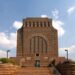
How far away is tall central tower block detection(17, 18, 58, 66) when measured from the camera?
7081cm

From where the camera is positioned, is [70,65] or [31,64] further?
[31,64]

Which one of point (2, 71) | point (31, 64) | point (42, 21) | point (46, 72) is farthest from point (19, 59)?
point (2, 71)

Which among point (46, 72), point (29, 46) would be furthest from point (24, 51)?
point (46, 72)

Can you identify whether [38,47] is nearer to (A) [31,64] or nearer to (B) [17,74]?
(A) [31,64]

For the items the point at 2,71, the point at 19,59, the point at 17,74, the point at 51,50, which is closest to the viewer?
the point at 2,71

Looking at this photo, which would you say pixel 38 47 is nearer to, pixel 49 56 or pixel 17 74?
pixel 49 56

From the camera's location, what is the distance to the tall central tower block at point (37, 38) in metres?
70.8

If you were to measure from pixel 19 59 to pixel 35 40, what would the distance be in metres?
9.13

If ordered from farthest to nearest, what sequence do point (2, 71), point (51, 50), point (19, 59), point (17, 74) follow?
point (51, 50) → point (19, 59) → point (17, 74) → point (2, 71)

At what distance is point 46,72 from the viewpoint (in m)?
32.8

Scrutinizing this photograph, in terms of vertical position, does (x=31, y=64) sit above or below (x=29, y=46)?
below

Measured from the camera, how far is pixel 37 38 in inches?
2825

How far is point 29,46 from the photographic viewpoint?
234 feet

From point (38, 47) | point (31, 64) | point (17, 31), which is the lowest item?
point (31, 64)
